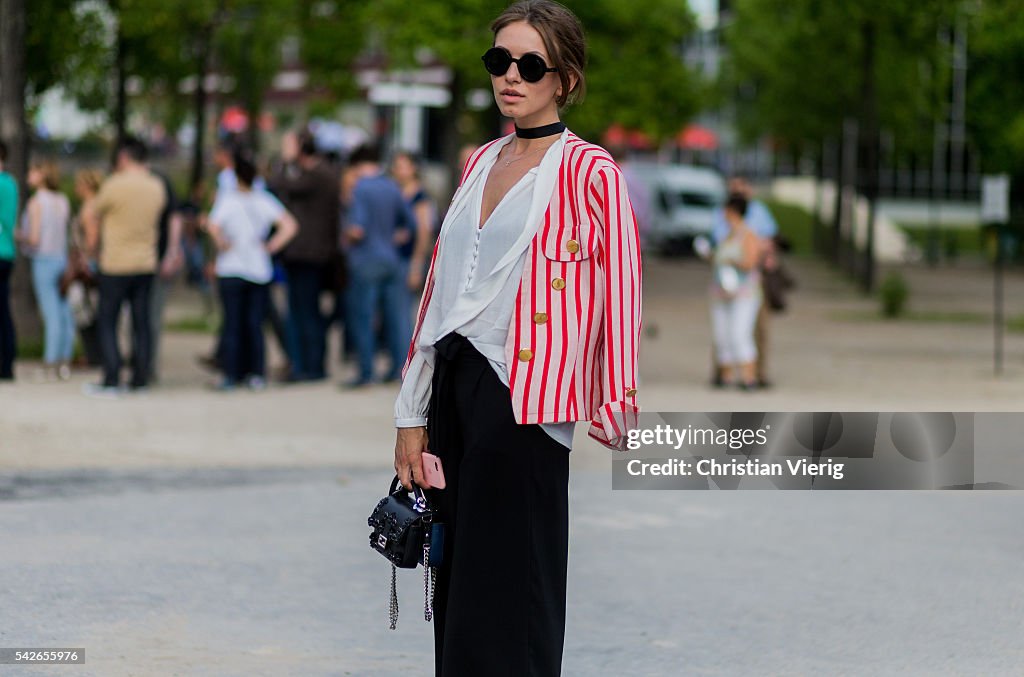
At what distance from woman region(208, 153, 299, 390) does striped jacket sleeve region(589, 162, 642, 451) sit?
10095mm

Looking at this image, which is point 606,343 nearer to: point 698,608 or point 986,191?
point 698,608

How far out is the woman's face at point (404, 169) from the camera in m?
15.3

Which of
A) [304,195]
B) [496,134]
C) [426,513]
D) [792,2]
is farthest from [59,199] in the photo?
[792,2]

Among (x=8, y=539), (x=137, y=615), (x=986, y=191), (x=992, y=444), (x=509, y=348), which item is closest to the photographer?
(x=509, y=348)

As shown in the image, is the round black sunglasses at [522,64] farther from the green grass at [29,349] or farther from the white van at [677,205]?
the white van at [677,205]

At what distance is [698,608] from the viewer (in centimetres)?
705

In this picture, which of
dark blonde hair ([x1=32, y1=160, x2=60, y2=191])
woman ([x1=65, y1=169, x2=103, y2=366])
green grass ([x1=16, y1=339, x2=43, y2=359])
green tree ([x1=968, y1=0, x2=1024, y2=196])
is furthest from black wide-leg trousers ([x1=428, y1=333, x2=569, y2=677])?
green tree ([x1=968, y1=0, x2=1024, y2=196])

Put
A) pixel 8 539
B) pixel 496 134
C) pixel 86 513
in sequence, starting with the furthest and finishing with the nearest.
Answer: pixel 496 134 < pixel 86 513 < pixel 8 539

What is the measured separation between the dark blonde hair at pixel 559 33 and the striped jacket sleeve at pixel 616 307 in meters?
0.24

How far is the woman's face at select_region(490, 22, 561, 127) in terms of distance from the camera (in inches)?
168

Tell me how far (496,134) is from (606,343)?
95.9ft

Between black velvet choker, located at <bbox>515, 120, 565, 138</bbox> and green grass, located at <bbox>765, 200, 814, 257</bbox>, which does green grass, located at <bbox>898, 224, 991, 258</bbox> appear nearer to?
green grass, located at <bbox>765, 200, 814, 257</bbox>

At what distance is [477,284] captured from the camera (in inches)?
→ 166

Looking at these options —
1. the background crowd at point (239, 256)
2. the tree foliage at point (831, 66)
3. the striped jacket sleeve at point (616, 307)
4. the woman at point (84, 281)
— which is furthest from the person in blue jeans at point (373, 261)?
the tree foliage at point (831, 66)
